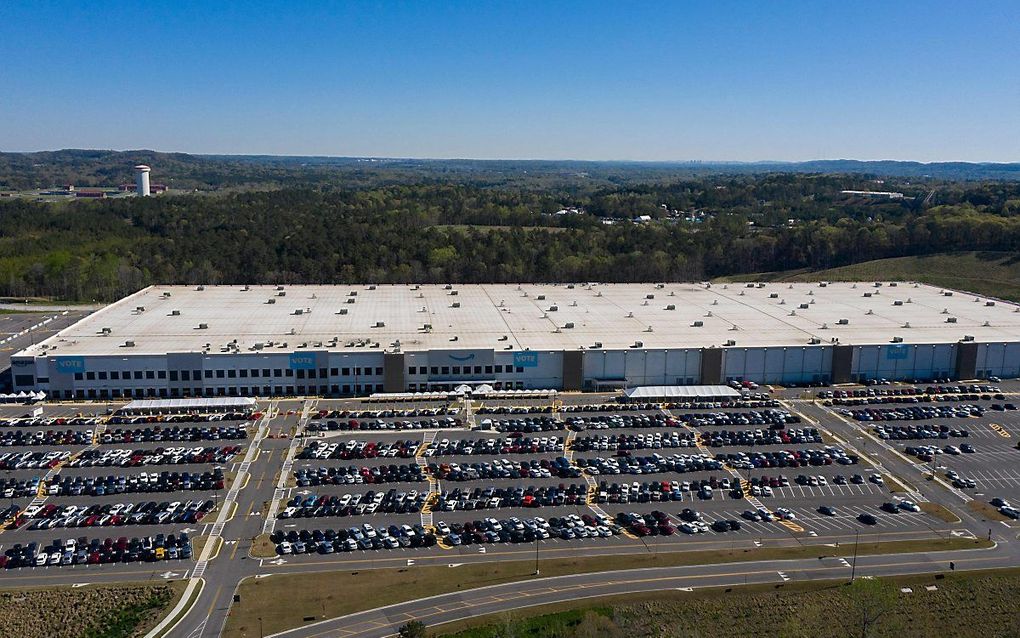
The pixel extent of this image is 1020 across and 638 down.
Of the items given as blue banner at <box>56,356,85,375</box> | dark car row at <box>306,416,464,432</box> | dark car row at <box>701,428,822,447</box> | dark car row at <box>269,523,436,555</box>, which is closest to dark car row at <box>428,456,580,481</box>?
dark car row at <box>306,416,464,432</box>

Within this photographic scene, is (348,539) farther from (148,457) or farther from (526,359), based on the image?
(526,359)

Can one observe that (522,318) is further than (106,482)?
Yes

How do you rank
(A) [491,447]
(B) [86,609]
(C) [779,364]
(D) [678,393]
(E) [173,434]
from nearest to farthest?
(B) [86,609]
(A) [491,447]
(E) [173,434]
(D) [678,393]
(C) [779,364]

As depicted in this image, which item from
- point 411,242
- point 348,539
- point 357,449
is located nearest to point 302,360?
point 357,449

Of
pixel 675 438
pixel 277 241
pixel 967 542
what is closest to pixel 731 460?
pixel 675 438

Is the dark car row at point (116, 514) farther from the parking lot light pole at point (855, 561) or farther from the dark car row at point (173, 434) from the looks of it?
the parking lot light pole at point (855, 561)
